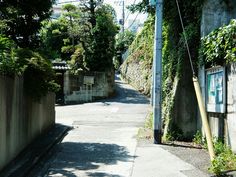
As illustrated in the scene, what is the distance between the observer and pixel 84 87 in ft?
89.9

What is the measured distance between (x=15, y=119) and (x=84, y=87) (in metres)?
18.1

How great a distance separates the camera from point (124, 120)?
18141 millimetres

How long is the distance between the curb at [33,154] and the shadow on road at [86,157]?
389mm

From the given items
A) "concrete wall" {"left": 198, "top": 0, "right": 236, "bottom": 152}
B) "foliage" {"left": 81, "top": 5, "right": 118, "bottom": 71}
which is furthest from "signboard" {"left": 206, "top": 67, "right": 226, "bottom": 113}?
"foliage" {"left": 81, "top": 5, "right": 118, "bottom": 71}

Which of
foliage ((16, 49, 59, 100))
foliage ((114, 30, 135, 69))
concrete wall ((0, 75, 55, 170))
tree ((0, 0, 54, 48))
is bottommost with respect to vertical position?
concrete wall ((0, 75, 55, 170))

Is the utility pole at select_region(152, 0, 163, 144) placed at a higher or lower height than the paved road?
higher

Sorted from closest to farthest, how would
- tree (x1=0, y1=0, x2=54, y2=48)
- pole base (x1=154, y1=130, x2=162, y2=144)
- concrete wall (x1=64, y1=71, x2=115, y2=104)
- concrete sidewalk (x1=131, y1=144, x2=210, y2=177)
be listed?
1. concrete sidewalk (x1=131, y1=144, x2=210, y2=177)
2. pole base (x1=154, y1=130, x2=162, y2=144)
3. tree (x1=0, y1=0, x2=54, y2=48)
4. concrete wall (x1=64, y1=71, x2=115, y2=104)

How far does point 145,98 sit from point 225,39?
18.4 metres

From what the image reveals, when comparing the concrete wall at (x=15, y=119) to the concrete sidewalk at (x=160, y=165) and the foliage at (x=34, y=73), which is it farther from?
the concrete sidewalk at (x=160, y=165)

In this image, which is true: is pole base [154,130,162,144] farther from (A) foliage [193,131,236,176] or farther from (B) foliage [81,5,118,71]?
(B) foliage [81,5,118,71]

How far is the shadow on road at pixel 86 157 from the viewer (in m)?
8.77

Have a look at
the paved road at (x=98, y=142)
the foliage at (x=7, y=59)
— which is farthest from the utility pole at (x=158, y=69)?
the foliage at (x=7, y=59)

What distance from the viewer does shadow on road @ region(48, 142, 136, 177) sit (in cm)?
877

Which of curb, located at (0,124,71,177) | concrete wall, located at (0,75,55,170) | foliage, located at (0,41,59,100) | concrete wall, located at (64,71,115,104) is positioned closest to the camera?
curb, located at (0,124,71,177)
